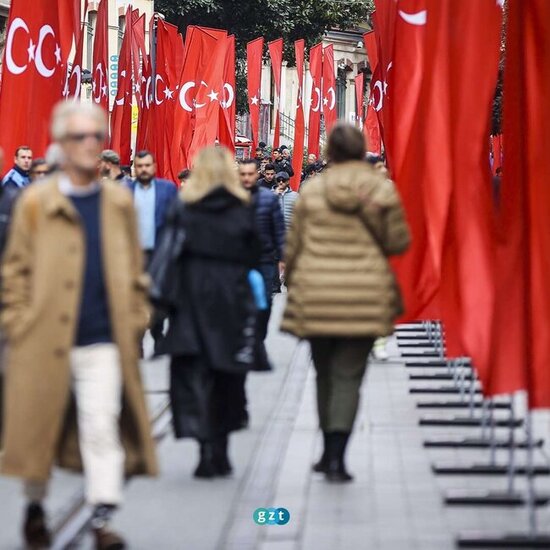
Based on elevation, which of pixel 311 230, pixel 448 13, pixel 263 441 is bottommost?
pixel 263 441

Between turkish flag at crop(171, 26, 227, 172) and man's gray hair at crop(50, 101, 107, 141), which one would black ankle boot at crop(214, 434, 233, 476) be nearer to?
man's gray hair at crop(50, 101, 107, 141)

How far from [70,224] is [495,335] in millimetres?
2016

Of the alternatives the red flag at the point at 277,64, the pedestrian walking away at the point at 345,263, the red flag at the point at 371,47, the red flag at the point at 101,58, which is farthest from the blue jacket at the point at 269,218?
the red flag at the point at 277,64

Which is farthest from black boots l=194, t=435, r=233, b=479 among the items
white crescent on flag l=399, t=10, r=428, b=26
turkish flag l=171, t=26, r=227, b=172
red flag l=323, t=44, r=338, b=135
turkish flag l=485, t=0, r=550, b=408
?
red flag l=323, t=44, r=338, b=135

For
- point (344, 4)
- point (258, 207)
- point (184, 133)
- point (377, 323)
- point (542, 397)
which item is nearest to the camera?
point (542, 397)

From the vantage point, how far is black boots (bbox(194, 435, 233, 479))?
9297mm

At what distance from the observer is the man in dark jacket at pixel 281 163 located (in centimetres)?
3059

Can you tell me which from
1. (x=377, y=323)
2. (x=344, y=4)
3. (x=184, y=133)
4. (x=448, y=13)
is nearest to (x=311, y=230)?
(x=377, y=323)

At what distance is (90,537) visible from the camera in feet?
25.3

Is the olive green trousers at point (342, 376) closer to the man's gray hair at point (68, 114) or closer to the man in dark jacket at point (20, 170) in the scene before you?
the man's gray hair at point (68, 114)

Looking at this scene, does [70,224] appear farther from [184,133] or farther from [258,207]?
[184,133]

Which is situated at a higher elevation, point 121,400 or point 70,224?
point 70,224

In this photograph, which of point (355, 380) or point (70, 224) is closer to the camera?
point (70, 224)

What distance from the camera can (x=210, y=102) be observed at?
1056 inches
